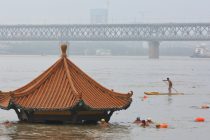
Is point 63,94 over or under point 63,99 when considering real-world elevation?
over

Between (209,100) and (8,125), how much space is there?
23.9 meters

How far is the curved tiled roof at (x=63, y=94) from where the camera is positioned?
97.9 ft

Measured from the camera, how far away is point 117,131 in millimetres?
30719

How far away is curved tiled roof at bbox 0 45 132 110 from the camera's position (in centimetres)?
2984

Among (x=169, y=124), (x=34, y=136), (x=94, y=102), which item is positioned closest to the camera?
(x=34, y=136)

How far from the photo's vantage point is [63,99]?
29.9 metres

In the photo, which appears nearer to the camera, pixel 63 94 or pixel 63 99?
pixel 63 99

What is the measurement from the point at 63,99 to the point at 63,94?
0.31 metres

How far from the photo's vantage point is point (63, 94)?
98.9 feet

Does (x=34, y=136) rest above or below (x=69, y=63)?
below

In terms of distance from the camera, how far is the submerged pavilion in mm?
29797

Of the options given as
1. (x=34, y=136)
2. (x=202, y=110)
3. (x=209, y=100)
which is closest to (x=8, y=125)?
(x=34, y=136)

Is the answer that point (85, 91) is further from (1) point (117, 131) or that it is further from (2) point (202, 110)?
(2) point (202, 110)

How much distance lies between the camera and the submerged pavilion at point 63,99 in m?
29.8
